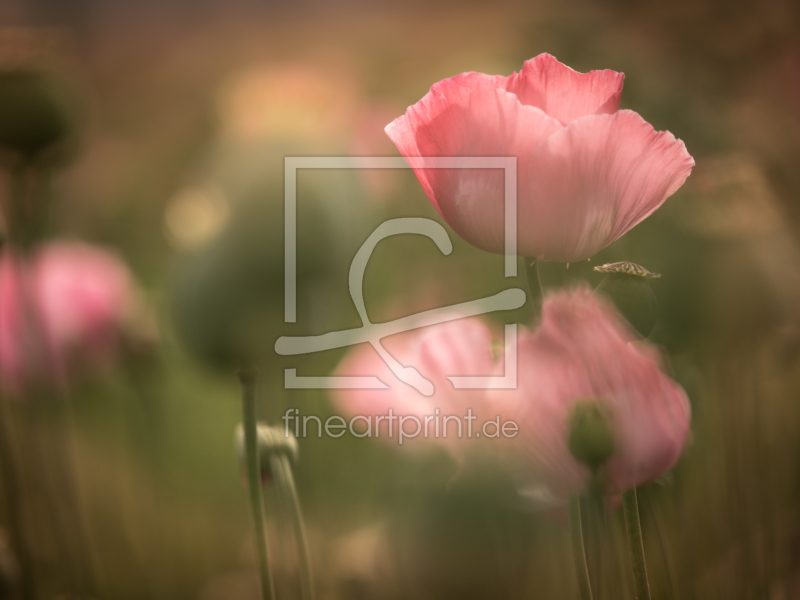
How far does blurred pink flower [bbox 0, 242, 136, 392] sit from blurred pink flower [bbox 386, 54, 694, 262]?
18cm

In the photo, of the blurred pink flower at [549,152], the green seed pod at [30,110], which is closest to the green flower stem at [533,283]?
the blurred pink flower at [549,152]

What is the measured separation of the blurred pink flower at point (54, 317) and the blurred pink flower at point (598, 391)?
8.0 inches

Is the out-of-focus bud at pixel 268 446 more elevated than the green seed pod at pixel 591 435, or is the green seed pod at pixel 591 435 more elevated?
the green seed pod at pixel 591 435

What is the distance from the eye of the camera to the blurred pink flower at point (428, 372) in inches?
6.6

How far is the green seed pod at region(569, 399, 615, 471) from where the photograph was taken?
0.12m

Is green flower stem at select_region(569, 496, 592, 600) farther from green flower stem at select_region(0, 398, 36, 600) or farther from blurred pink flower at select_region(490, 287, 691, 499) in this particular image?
green flower stem at select_region(0, 398, 36, 600)

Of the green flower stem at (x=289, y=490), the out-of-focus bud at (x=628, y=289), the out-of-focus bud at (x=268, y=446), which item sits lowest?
the green flower stem at (x=289, y=490)

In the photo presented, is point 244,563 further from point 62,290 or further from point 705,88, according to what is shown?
point 705,88

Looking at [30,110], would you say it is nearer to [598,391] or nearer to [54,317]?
[54,317]

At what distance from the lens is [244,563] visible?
0.89ft

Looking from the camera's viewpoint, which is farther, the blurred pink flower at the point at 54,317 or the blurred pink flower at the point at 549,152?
the blurred pink flower at the point at 54,317

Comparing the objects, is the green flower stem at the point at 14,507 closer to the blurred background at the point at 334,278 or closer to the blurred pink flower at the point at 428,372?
the blurred background at the point at 334,278

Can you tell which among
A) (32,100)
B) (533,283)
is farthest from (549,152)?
(32,100)

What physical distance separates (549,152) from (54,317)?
9.0 inches
